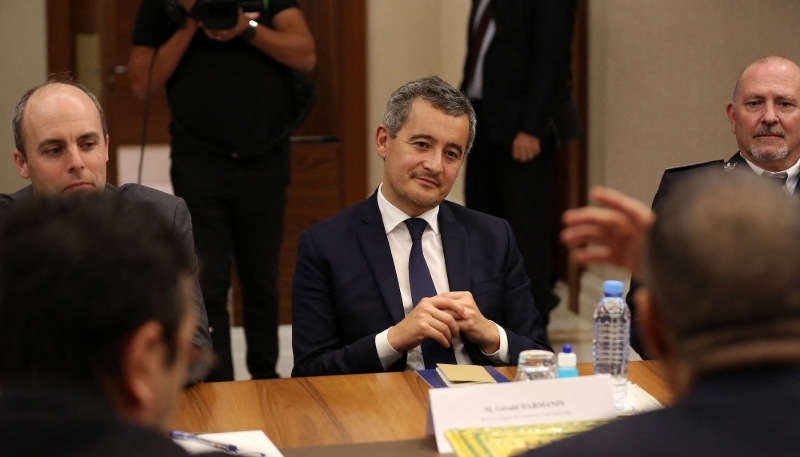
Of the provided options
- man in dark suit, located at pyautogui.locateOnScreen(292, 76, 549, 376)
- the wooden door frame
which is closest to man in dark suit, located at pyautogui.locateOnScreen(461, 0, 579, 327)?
the wooden door frame

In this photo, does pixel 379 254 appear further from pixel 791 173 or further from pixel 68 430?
pixel 68 430

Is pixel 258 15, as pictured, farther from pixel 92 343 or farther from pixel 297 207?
pixel 92 343

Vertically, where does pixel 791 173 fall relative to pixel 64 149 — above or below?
below

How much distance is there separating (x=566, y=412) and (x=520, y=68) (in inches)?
105

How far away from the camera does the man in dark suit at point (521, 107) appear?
13.7 ft

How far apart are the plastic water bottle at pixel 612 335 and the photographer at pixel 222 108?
175 centimetres

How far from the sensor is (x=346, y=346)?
2.40 meters

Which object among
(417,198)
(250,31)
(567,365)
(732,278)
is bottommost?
(567,365)

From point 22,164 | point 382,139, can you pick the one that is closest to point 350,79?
point 382,139

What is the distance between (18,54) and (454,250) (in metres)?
3.07

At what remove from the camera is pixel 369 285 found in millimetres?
2500

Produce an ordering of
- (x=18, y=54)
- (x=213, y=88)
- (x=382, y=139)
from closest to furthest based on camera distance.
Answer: (x=382, y=139)
(x=213, y=88)
(x=18, y=54)

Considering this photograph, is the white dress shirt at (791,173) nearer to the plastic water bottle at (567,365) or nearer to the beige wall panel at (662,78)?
the plastic water bottle at (567,365)

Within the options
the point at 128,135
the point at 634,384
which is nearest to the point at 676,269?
the point at 634,384
